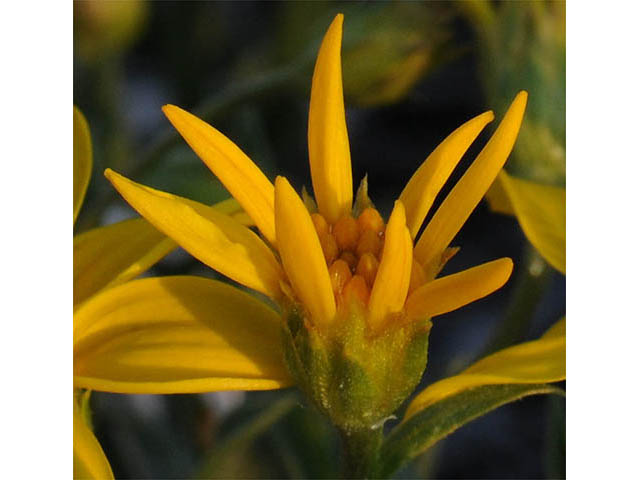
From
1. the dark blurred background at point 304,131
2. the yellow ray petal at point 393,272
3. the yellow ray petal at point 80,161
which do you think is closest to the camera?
the yellow ray petal at point 393,272

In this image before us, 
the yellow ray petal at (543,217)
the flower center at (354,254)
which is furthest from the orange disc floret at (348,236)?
the yellow ray petal at (543,217)

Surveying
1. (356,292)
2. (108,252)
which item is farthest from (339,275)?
(108,252)

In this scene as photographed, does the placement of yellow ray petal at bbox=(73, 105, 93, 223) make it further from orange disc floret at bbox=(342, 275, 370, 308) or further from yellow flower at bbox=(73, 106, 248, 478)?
orange disc floret at bbox=(342, 275, 370, 308)

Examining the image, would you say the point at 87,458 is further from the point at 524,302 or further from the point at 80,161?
the point at 524,302

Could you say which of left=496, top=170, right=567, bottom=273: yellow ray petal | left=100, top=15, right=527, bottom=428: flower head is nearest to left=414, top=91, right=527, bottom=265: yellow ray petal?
left=100, top=15, right=527, bottom=428: flower head

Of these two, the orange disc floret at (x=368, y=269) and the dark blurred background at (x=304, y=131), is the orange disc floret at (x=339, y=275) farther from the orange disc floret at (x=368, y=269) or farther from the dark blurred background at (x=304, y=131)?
the dark blurred background at (x=304, y=131)

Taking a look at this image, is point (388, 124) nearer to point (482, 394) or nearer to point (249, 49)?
point (249, 49)
